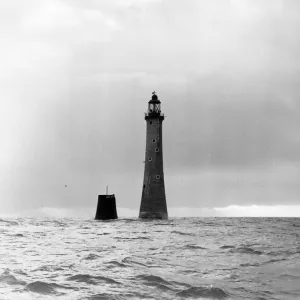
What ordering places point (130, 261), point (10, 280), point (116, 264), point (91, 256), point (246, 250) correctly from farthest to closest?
point (246, 250)
point (91, 256)
point (130, 261)
point (116, 264)
point (10, 280)

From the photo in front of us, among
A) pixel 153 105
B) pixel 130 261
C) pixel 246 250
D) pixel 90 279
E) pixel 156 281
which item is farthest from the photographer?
pixel 153 105

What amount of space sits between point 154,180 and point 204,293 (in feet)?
162

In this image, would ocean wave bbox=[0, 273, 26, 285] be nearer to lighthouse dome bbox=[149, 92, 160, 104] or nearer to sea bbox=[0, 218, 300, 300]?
sea bbox=[0, 218, 300, 300]

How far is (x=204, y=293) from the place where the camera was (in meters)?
10.9

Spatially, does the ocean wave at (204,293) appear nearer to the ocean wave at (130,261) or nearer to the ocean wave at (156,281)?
the ocean wave at (156,281)

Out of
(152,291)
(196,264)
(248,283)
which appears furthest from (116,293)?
(196,264)

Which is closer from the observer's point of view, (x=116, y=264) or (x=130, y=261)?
(x=116, y=264)

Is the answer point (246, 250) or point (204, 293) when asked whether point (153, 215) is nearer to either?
point (246, 250)

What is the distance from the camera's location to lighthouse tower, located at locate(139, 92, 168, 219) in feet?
198

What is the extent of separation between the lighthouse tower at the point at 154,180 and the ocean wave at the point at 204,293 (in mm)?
48643

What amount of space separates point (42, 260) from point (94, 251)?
11.9 feet

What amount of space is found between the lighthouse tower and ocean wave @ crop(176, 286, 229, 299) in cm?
4864

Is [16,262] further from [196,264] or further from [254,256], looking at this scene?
[254,256]

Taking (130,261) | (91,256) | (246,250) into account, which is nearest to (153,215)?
(246,250)
